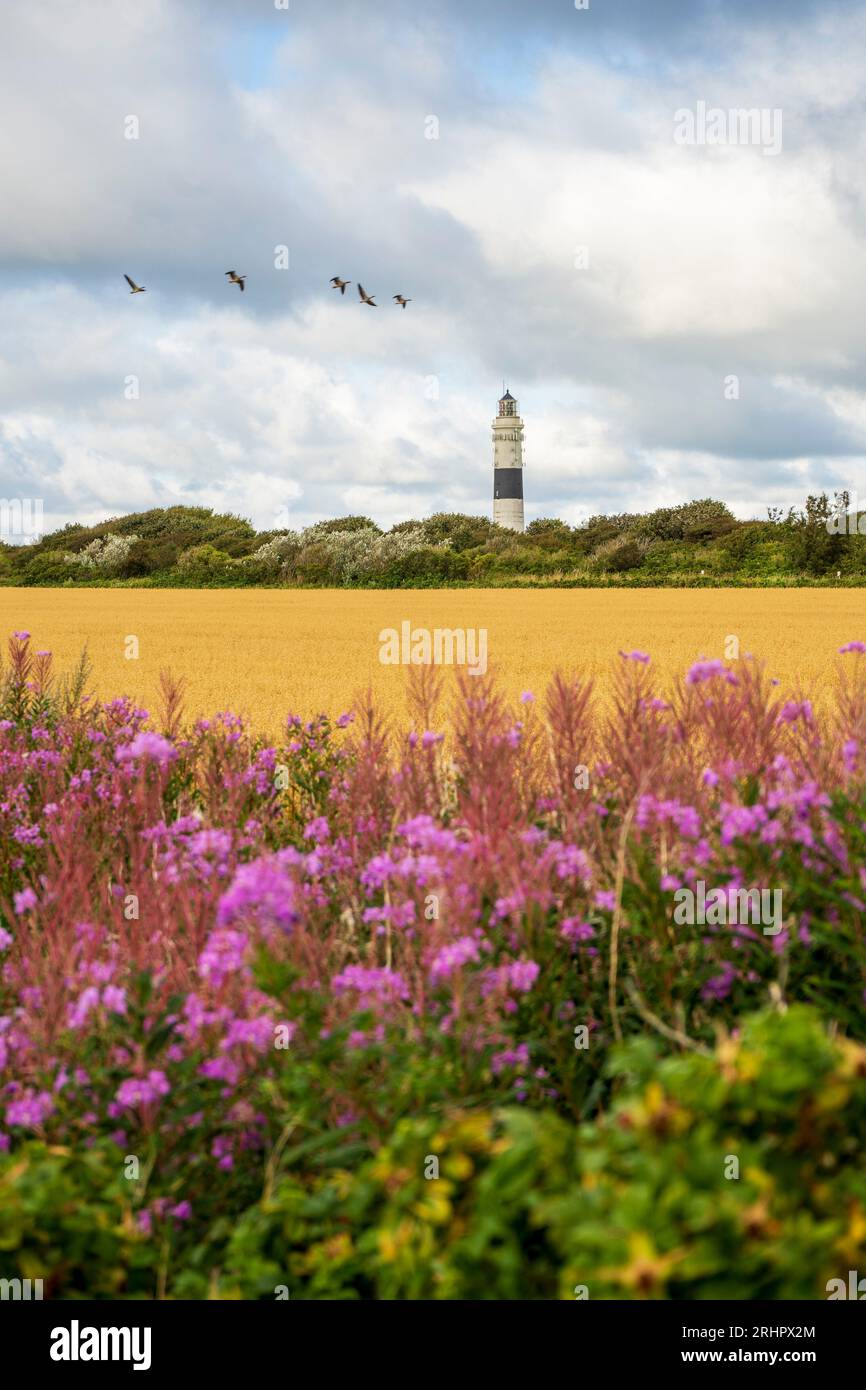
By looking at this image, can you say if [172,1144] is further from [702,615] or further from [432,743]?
[702,615]

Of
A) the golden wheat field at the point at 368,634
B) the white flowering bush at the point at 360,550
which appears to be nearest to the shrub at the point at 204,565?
the white flowering bush at the point at 360,550

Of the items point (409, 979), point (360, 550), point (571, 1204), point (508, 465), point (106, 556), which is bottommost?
point (409, 979)

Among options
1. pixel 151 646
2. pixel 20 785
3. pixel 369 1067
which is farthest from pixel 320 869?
pixel 151 646

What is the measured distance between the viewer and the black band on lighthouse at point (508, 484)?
11756 cm

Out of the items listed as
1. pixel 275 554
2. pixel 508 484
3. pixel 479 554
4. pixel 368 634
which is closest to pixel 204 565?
pixel 275 554

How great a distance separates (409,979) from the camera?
322 cm

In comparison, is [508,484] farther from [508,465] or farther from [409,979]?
[409,979]

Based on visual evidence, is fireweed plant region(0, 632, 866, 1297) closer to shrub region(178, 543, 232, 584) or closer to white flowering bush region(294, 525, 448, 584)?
white flowering bush region(294, 525, 448, 584)

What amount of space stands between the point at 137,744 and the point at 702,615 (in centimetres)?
3154

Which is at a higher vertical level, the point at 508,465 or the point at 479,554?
the point at 508,465

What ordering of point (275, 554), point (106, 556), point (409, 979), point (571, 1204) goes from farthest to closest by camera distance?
1. point (106, 556)
2. point (275, 554)
3. point (409, 979)
4. point (571, 1204)

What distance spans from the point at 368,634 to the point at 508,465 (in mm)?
95573

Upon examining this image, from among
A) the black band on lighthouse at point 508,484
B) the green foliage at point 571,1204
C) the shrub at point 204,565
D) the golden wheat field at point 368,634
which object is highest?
the black band on lighthouse at point 508,484

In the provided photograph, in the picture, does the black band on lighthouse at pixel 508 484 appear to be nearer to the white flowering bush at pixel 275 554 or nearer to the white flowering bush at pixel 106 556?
the white flowering bush at pixel 106 556
